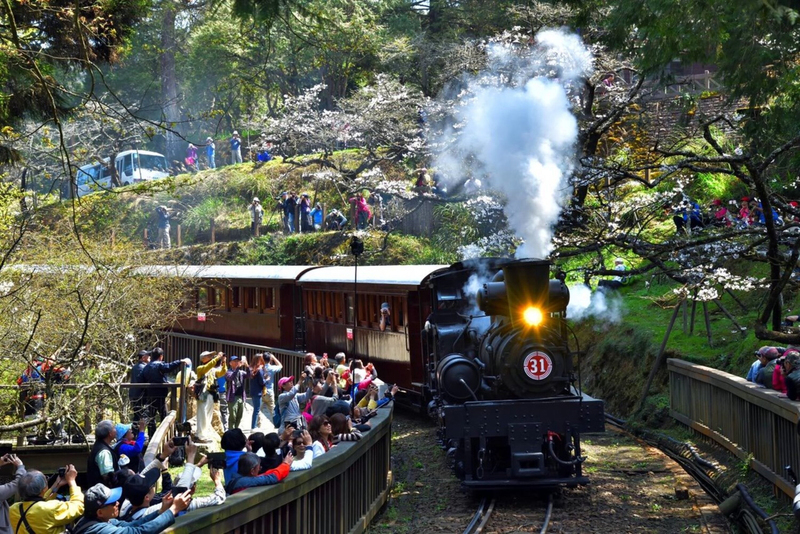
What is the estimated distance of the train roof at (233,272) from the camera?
2188cm

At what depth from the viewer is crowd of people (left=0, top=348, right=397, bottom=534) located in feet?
19.4

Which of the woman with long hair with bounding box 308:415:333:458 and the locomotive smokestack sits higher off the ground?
the locomotive smokestack

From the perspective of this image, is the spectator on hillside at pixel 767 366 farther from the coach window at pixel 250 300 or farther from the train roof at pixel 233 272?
the coach window at pixel 250 300

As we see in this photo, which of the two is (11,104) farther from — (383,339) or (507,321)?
(383,339)

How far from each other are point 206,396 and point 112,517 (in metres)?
8.18

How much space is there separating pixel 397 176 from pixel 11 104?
907 inches

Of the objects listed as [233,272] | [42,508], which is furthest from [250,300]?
[42,508]

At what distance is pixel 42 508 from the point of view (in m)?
Answer: 6.29

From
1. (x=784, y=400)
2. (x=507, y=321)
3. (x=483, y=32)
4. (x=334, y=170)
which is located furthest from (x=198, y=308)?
(x=784, y=400)

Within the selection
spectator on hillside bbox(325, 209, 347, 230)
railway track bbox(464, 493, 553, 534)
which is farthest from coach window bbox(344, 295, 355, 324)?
spectator on hillside bbox(325, 209, 347, 230)

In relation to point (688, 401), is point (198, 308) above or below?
above

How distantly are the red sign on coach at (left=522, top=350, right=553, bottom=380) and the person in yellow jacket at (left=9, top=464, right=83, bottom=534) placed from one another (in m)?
6.20

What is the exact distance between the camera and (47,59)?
10.3 metres

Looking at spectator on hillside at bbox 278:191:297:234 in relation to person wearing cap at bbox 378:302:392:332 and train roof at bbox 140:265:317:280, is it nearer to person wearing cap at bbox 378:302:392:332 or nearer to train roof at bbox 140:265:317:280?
train roof at bbox 140:265:317:280
